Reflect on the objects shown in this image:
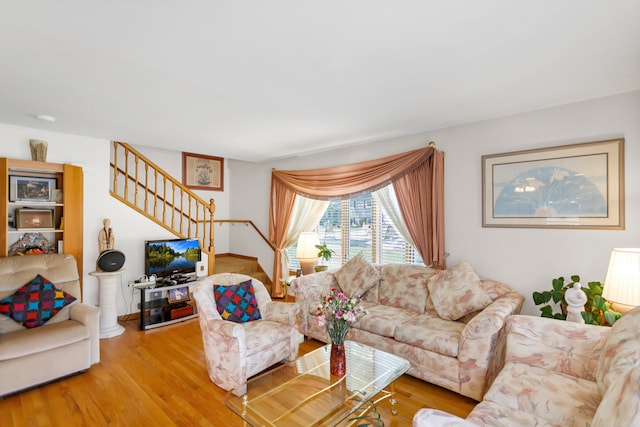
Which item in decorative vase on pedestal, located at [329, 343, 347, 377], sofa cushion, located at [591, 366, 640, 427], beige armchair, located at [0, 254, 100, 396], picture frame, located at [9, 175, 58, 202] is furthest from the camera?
picture frame, located at [9, 175, 58, 202]

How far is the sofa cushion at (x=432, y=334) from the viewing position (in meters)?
2.59

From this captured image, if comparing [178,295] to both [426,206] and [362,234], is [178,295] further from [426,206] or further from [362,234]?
[426,206]

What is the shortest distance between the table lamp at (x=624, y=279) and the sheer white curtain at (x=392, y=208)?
197 cm

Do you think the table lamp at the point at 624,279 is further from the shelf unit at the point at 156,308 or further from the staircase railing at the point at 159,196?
the staircase railing at the point at 159,196

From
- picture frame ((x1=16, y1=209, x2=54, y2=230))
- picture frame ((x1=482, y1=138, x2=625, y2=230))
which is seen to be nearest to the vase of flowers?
picture frame ((x1=482, y1=138, x2=625, y2=230))

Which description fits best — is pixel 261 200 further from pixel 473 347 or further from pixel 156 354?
pixel 473 347

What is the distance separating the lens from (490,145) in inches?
131

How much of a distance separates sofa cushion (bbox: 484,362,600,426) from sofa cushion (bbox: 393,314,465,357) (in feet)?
1.86

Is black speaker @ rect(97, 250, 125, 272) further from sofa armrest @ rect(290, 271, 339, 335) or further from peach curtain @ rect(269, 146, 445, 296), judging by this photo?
peach curtain @ rect(269, 146, 445, 296)

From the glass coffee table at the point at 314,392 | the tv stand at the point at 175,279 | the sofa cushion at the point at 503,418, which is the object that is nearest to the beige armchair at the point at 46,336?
the tv stand at the point at 175,279

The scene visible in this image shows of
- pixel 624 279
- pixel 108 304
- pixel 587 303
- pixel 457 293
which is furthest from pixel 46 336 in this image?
pixel 587 303

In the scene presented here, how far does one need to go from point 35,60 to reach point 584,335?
13.3 feet

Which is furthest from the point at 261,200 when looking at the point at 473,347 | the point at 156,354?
the point at 473,347

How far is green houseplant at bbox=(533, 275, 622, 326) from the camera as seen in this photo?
241 cm
